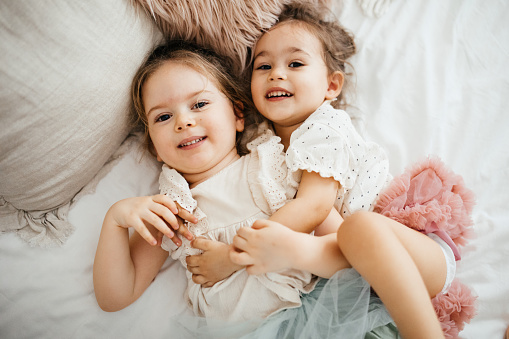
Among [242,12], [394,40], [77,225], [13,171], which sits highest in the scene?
[242,12]

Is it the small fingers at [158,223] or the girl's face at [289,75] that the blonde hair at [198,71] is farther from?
the small fingers at [158,223]

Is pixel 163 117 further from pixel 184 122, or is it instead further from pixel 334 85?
pixel 334 85

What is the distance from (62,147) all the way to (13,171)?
0.13 metres

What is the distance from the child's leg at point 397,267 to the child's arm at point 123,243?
445 millimetres

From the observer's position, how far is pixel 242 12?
112cm

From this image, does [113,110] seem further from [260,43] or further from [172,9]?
[260,43]

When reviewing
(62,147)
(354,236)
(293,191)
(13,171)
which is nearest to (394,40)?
(293,191)

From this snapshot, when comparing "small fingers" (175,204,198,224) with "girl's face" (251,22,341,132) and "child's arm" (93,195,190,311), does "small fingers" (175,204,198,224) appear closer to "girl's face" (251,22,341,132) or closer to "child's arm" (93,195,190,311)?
"child's arm" (93,195,190,311)

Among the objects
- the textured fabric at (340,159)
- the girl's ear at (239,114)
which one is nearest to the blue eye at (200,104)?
the girl's ear at (239,114)

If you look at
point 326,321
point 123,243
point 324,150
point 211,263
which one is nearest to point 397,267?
point 326,321

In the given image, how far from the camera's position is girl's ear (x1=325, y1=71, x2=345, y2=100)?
1163mm

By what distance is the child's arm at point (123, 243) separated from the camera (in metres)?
0.93

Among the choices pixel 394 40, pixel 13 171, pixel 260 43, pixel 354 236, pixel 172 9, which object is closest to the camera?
pixel 354 236

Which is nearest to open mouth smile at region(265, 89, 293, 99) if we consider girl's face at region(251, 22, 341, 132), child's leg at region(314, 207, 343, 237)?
girl's face at region(251, 22, 341, 132)
